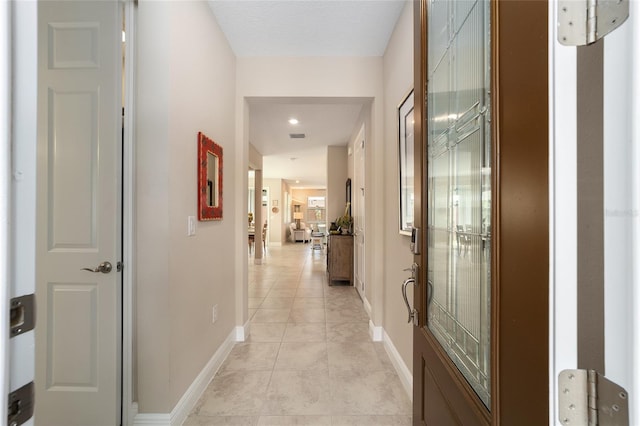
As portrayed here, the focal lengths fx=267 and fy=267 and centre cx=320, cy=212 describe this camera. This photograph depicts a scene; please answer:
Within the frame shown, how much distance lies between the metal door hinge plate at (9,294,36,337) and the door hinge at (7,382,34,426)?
0.10m

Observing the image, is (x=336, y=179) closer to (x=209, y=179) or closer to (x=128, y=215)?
(x=209, y=179)

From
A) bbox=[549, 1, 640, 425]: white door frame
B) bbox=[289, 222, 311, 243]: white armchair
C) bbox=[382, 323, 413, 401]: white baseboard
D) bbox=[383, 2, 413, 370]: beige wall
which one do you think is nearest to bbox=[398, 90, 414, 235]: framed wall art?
bbox=[383, 2, 413, 370]: beige wall

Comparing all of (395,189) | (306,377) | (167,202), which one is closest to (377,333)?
(306,377)

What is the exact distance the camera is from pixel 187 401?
5.47 ft

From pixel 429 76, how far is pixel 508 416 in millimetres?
1114

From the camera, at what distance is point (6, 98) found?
0.44m

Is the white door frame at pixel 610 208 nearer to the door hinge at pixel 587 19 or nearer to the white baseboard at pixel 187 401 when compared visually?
the door hinge at pixel 587 19

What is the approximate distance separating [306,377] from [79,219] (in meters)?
1.80

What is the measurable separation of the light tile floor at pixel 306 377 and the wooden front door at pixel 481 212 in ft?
2.55

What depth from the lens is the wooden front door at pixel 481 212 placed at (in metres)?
0.50

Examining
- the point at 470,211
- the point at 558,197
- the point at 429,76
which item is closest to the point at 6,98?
the point at 558,197

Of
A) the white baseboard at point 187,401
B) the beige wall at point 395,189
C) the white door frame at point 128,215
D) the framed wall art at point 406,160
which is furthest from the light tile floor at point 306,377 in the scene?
the framed wall art at point 406,160

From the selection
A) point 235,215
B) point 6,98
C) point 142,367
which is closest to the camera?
point 6,98

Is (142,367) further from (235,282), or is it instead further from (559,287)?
(559,287)
